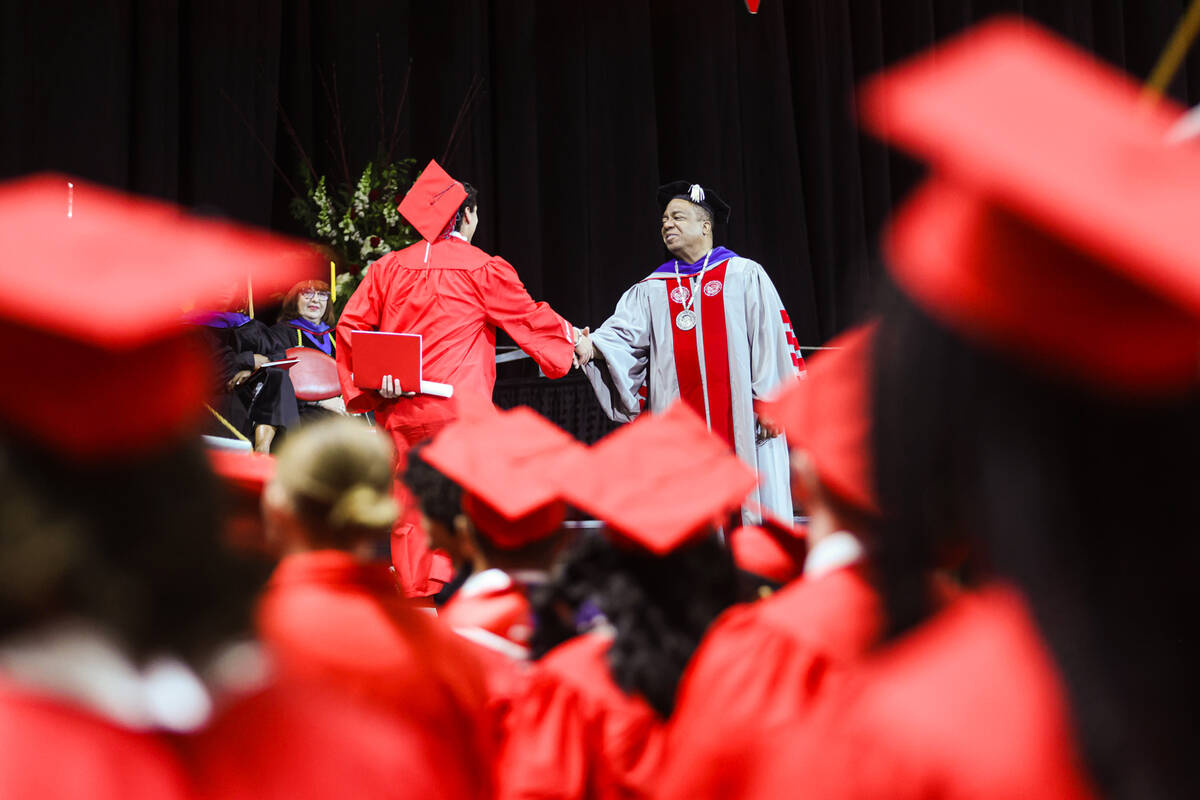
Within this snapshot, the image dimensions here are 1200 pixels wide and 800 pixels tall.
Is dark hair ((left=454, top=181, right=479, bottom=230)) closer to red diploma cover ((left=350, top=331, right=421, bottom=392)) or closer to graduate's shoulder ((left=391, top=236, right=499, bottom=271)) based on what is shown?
graduate's shoulder ((left=391, top=236, right=499, bottom=271))

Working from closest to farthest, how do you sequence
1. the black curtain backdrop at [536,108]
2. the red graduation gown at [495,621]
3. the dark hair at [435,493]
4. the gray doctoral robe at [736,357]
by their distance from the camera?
the red graduation gown at [495,621], the dark hair at [435,493], the gray doctoral robe at [736,357], the black curtain backdrop at [536,108]

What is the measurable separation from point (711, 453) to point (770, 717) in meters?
0.80

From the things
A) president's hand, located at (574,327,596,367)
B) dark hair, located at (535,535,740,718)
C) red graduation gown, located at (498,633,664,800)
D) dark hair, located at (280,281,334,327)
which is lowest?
president's hand, located at (574,327,596,367)

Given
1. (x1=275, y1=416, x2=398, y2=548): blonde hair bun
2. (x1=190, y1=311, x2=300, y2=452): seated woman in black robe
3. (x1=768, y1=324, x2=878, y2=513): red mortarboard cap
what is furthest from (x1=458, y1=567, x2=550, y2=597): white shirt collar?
(x1=190, y1=311, x2=300, y2=452): seated woman in black robe

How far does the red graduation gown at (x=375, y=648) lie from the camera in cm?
130

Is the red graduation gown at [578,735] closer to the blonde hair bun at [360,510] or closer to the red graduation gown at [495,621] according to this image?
the red graduation gown at [495,621]

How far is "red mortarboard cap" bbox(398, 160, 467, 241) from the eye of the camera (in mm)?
5656

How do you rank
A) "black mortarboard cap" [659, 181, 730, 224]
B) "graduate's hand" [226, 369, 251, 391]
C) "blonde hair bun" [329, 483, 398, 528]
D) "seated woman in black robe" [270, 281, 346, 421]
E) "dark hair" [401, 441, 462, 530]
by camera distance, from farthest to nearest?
"seated woman in black robe" [270, 281, 346, 421] < "graduate's hand" [226, 369, 251, 391] < "black mortarboard cap" [659, 181, 730, 224] < "dark hair" [401, 441, 462, 530] < "blonde hair bun" [329, 483, 398, 528]

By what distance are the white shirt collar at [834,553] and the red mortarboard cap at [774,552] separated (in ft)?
2.25

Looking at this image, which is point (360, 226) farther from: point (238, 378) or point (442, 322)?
point (442, 322)

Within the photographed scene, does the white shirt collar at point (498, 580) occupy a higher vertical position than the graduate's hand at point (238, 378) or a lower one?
higher

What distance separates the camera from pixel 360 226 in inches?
265

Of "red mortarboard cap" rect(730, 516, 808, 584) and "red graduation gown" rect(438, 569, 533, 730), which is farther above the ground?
"red mortarboard cap" rect(730, 516, 808, 584)

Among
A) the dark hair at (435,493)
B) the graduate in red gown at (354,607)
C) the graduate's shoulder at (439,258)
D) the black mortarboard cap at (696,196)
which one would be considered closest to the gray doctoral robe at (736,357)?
the black mortarboard cap at (696,196)
